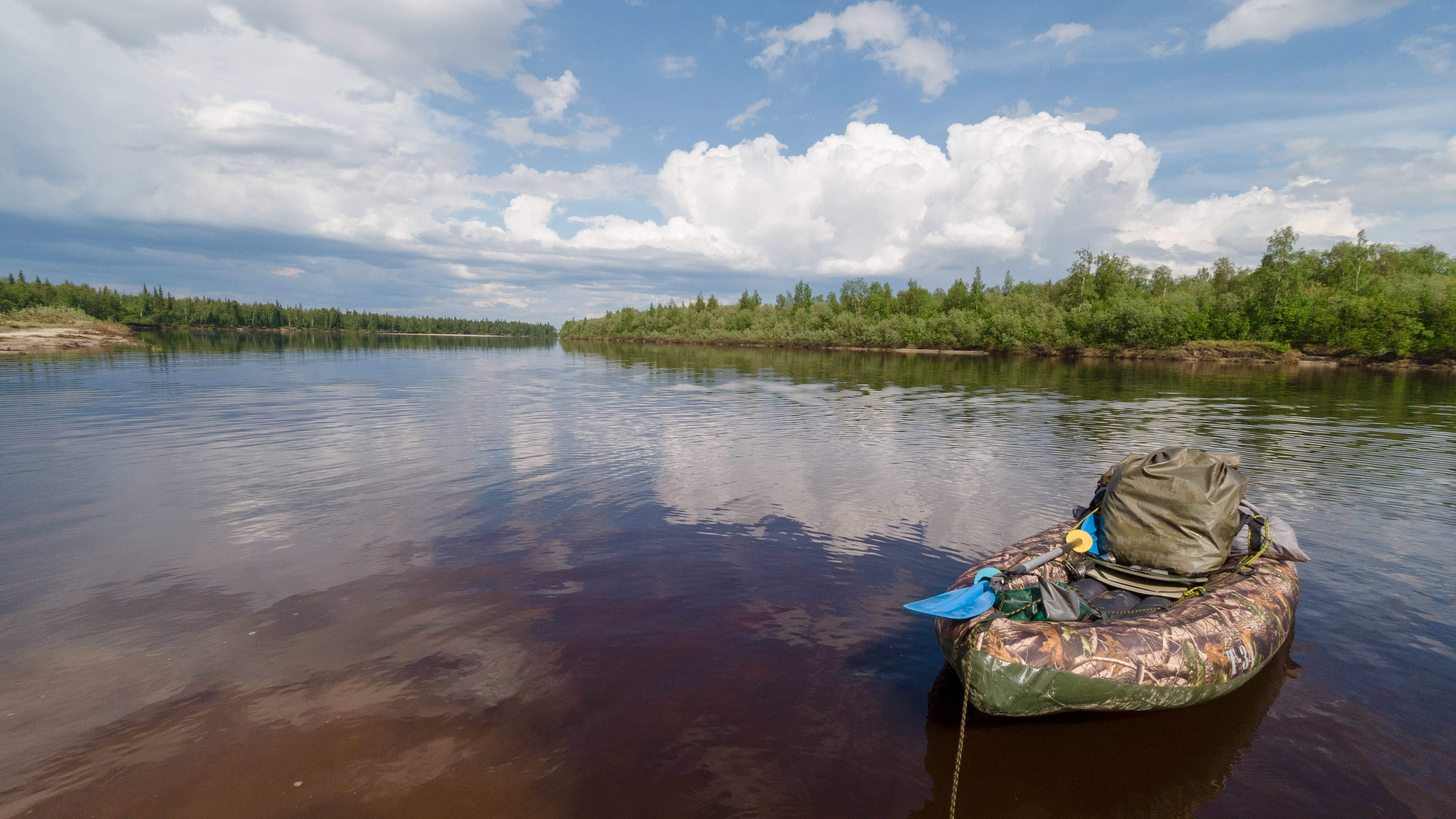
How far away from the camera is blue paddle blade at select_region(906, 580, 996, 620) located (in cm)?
621

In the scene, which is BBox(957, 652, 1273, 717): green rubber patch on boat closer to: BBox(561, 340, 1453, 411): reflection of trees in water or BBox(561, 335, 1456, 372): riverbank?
BBox(561, 340, 1453, 411): reflection of trees in water

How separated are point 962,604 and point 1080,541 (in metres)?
2.87

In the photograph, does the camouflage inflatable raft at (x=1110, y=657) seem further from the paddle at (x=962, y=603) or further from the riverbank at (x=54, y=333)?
the riverbank at (x=54, y=333)

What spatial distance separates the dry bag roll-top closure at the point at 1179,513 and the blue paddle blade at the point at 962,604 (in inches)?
120

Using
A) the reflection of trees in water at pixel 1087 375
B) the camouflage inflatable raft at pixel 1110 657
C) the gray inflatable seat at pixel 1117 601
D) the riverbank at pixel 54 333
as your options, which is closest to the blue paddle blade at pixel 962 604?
the camouflage inflatable raft at pixel 1110 657

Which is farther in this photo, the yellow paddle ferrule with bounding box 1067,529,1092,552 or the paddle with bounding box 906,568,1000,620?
the yellow paddle ferrule with bounding box 1067,529,1092,552

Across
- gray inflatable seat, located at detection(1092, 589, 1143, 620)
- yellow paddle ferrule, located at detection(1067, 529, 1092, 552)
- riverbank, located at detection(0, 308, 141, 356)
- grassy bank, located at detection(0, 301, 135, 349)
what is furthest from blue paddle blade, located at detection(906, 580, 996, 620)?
grassy bank, located at detection(0, 301, 135, 349)

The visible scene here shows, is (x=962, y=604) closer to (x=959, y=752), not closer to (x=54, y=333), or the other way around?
(x=959, y=752)

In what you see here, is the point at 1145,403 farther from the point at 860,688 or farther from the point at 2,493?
the point at 2,493

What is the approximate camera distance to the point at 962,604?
21.1 feet

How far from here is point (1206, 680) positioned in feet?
21.0

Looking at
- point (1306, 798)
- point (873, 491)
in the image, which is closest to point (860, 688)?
point (1306, 798)

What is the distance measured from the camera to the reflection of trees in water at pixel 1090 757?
5.74 meters

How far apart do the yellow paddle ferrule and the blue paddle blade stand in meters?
2.30
